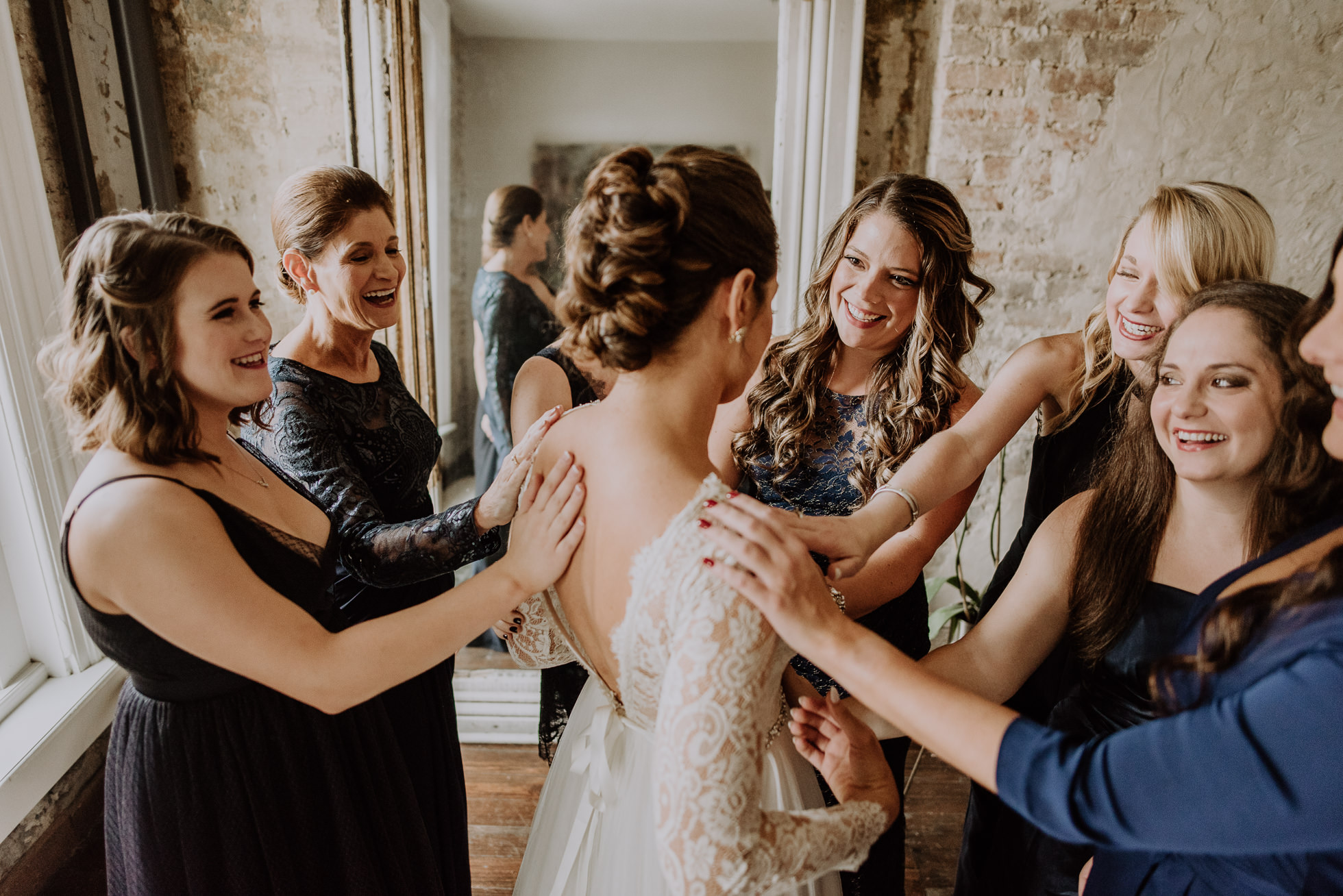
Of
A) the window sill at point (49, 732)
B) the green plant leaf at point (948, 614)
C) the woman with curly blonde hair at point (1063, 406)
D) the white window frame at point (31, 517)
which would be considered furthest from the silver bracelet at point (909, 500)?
the window sill at point (49, 732)

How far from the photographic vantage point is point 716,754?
2.91 ft

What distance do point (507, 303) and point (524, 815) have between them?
1.78 meters

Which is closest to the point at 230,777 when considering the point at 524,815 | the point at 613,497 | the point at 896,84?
the point at 613,497

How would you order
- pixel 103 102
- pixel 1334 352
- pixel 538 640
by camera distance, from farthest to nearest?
1. pixel 103 102
2. pixel 538 640
3. pixel 1334 352

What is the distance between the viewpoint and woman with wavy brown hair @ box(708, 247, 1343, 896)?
2.80 feet

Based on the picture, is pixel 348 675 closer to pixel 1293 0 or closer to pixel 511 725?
pixel 511 725

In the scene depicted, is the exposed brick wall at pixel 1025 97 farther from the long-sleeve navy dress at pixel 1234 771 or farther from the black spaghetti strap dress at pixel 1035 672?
the long-sleeve navy dress at pixel 1234 771

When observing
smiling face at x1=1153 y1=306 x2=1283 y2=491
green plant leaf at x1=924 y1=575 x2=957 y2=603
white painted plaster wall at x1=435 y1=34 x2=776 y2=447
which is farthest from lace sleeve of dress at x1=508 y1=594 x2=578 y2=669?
white painted plaster wall at x1=435 y1=34 x2=776 y2=447

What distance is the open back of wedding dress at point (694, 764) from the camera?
0.90 meters

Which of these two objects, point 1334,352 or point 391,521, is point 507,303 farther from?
point 1334,352

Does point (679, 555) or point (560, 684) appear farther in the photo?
point (560, 684)

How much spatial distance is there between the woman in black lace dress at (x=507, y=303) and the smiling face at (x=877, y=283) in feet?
4.03

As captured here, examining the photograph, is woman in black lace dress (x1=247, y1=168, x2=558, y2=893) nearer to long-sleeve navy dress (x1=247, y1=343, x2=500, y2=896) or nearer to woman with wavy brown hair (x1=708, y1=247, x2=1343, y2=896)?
long-sleeve navy dress (x1=247, y1=343, x2=500, y2=896)

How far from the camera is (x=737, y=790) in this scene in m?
0.90
